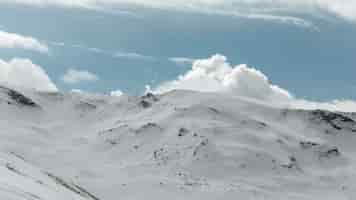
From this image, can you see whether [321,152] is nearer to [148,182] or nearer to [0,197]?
[148,182]

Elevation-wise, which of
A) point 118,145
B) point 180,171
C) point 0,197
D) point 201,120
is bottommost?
point 0,197

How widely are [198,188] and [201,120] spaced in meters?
66.8

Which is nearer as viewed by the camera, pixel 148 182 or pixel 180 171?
pixel 148 182

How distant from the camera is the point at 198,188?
131 metres

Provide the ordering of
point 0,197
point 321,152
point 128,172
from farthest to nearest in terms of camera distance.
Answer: point 321,152, point 128,172, point 0,197

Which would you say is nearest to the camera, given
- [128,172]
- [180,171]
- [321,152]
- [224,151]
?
[128,172]

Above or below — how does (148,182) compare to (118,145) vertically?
below

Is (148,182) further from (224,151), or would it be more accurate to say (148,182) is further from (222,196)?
(224,151)

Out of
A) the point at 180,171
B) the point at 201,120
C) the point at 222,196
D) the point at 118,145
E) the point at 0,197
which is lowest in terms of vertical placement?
the point at 0,197

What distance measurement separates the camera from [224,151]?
168m

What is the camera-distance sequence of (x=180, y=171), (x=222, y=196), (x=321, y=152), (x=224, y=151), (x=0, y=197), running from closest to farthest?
(x=0, y=197)
(x=222, y=196)
(x=180, y=171)
(x=224, y=151)
(x=321, y=152)

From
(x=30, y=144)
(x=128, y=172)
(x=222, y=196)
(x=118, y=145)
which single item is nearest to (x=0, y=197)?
(x=222, y=196)

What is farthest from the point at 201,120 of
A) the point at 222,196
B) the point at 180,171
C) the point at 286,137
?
the point at 222,196

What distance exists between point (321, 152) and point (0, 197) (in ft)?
585
